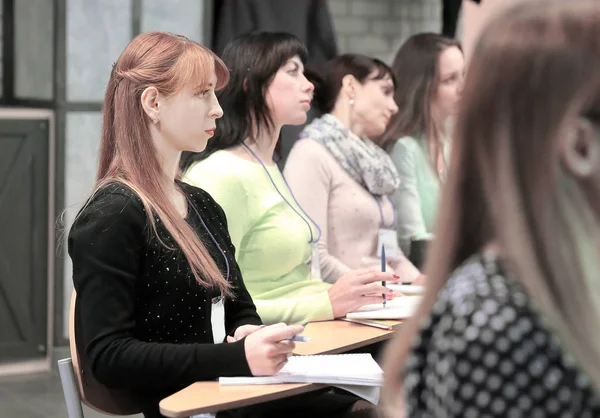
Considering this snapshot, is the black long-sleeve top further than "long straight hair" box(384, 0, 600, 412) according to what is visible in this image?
Yes

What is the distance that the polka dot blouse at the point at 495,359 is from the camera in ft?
2.95

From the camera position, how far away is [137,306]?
1996 mm

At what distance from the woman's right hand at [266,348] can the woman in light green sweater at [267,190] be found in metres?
0.66

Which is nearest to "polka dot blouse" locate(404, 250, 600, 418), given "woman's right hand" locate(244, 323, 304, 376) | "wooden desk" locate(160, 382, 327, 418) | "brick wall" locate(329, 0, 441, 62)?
"wooden desk" locate(160, 382, 327, 418)

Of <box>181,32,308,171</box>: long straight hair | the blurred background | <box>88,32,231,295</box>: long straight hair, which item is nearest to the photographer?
<box>88,32,231,295</box>: long straight hair

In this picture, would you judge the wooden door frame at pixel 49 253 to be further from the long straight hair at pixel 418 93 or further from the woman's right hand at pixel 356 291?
the woman's right hand at pixel 356 291

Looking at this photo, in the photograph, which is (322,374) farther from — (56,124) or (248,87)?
(56,124)

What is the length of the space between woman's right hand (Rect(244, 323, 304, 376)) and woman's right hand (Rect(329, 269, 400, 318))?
0.69 meters

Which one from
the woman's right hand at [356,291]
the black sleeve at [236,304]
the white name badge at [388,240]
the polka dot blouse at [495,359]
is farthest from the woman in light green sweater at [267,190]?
the polka dot blouse at [495,359]

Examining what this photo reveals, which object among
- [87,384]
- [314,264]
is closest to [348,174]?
[314,264]

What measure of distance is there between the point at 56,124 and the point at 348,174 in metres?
1.76

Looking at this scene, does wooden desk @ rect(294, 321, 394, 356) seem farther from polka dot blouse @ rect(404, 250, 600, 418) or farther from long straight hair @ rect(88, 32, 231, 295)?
polka dot blouse @ rect(404, 250, 600, 418)

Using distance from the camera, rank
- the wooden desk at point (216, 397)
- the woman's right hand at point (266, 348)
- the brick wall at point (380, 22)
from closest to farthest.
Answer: the wooden desk at point (216, 397)
the woman's right hand at point (266, 348)
the brick wall at point (380, 22)

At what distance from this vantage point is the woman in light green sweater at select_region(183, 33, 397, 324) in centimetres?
261
